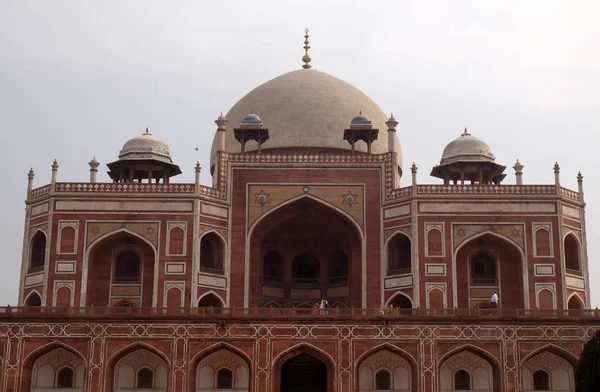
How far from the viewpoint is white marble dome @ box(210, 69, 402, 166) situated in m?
38.4

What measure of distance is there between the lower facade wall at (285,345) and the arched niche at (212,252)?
4.80 m

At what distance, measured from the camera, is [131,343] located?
29.0 m

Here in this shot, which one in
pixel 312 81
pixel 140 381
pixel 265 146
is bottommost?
pixel 140 381

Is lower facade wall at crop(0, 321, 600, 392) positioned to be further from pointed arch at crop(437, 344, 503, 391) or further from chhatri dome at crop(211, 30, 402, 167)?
chhatri dome at crop(211, 30, 402, 167)

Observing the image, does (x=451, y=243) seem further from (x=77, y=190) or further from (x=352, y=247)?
(x=77, y=190)

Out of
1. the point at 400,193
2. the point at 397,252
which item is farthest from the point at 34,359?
the point at 400,193

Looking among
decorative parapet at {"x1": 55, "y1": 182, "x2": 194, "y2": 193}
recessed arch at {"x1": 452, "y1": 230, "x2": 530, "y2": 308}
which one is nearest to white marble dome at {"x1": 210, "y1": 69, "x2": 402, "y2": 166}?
decorative parapet at {"x1": 55, "y1": 182, "x2": 194, "y2": 193}

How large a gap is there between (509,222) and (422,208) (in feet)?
9.20

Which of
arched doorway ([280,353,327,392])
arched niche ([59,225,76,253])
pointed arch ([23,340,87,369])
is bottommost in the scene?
arched doorway ([280,353,327,392])

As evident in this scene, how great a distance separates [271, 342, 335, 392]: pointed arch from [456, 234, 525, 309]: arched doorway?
6120mm

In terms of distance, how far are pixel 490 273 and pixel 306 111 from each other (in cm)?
959

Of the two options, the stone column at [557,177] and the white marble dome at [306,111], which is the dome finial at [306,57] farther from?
the stone column at [557,177]

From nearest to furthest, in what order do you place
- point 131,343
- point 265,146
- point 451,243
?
point 131,343 < point 451,243 < point 265,146

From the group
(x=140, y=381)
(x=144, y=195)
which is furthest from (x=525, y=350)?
(x=144, y=195)
